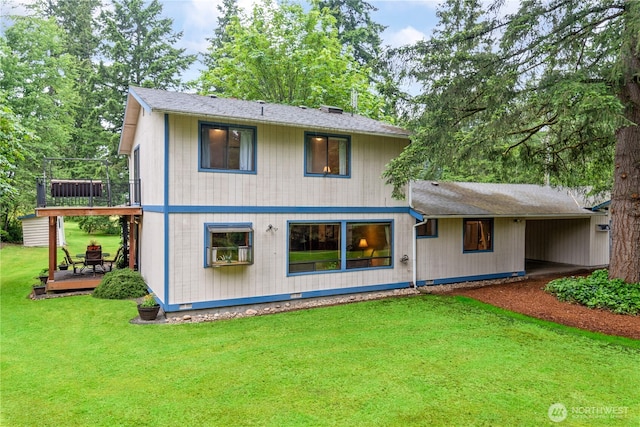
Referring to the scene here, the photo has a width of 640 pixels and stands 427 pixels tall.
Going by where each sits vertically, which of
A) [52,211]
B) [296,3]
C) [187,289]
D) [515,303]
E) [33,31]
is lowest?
[515,303]

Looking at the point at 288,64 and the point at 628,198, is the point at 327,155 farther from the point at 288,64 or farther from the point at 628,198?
the point at 288,64

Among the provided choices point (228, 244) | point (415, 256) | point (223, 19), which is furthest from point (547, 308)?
point (223, 19)

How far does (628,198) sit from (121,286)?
13169 millimetres

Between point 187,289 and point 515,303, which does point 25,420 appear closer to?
point 187,289

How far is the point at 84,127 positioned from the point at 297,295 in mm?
23667

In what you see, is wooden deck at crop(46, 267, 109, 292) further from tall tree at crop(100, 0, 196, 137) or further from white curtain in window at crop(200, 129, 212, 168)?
tall tree at crop(100, 0, 196, 137)

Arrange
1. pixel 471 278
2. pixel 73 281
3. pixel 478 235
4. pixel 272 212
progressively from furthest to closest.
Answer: pixel 478 235 < pixel 471 278 < pixel 73 281 < pixel 272 212

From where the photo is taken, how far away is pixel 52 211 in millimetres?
9508

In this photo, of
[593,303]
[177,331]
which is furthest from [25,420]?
[593,303]

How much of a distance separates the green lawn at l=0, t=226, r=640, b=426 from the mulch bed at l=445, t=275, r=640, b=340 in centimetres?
63

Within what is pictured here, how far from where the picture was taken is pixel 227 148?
29.0ft

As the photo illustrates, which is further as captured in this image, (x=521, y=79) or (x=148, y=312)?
(x=521, y=79)

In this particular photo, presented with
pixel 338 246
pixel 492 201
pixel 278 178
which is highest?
pixel 278 178

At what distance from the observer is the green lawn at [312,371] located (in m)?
4.32
